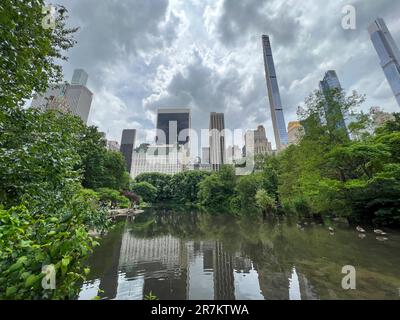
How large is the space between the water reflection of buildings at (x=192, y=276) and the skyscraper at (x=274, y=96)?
279ft

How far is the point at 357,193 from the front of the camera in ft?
33.9

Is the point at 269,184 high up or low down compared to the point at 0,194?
up

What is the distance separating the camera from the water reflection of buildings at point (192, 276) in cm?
466

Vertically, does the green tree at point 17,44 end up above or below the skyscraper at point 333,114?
below

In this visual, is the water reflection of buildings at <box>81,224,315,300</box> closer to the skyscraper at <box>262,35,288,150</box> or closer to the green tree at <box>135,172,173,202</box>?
the green tree at <box>135,172,173,202</box>

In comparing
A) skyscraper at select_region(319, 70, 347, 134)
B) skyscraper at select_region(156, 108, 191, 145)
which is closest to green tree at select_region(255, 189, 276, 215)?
skyscraper at select_region(319, 70, 347, 134)

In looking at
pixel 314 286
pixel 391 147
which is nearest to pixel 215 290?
pixel 314 286

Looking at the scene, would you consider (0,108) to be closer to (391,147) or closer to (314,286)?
(314,286)

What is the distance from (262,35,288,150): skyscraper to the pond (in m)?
82.5

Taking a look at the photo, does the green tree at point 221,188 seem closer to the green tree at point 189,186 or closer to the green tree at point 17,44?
the green tree at point 189,186

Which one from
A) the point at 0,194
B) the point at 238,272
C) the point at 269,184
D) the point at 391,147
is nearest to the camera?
the point at 0,194

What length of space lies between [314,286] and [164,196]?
44126mm

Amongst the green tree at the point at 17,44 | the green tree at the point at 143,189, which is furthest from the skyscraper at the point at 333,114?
the green tree at the point at 143,189

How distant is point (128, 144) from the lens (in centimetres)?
9662
